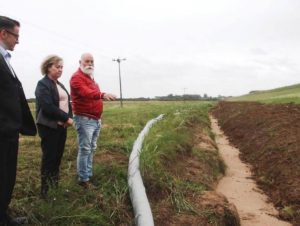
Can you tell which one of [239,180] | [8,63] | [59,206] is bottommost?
[239,180]

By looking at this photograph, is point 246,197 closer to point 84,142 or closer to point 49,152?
point 84,142

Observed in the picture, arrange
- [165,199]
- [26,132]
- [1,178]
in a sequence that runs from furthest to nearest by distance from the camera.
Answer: [165,199]
[26,132]
[1,178]

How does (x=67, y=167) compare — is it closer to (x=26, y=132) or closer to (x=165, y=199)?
(x=165, y=199)

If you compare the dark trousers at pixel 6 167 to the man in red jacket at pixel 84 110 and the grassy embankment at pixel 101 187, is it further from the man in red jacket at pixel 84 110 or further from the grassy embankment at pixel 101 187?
the man in red jacket at pixel 84 110

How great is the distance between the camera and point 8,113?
3.94 metres

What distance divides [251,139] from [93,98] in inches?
370

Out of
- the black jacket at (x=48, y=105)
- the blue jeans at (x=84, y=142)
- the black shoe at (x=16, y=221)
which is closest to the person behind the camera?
the black shoe at (x=16, y=221)

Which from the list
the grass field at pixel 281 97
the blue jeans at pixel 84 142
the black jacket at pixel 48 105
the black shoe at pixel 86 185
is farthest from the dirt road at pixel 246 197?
the grass field at pixel 281 97

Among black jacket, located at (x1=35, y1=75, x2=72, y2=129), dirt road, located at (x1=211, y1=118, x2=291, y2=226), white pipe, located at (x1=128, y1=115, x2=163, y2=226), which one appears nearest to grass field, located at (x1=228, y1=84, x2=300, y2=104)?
dirt road, located at (x1=211, y1=118, x2=291, y2=226)

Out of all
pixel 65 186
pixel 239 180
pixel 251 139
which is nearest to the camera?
pixel 65 186

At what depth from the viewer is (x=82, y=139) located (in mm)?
5656

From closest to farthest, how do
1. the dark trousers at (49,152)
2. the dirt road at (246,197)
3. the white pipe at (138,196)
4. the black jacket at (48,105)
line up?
the white pipe at (138,196)
the black jacket at (48,105)
the dark trousers at (49,152)
the dirt road at (246,197)

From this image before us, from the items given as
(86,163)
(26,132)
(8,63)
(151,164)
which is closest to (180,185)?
(151,164)

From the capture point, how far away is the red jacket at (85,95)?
18.1 feet
